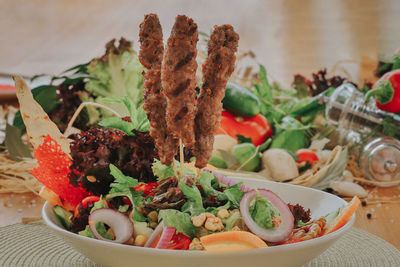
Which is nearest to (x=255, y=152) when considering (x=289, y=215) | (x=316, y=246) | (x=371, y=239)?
(x=371, y=239)

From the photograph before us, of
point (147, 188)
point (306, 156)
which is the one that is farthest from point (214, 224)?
point (306, 156)

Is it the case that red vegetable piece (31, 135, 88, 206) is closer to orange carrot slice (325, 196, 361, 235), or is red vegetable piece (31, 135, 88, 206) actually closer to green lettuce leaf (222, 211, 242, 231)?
green lettuce leaf (222, 211, 242, 231)

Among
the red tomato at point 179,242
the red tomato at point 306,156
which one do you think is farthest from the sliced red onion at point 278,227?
the red tomato at point 306,156

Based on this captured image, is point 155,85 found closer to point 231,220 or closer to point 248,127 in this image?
point 231,220

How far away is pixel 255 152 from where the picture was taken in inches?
70.9

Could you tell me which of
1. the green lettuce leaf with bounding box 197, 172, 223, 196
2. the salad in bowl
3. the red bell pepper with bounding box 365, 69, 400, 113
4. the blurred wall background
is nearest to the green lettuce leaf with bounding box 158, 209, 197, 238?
the salad in bowl

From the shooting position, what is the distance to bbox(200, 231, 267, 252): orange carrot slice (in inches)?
32.8

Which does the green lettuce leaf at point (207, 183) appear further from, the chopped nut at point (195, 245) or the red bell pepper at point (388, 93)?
the red bell pepper at point (388, 93)

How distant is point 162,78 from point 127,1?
234 inches

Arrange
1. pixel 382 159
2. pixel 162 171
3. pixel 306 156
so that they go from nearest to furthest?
pixel 162 171, pixel 382 159, pixel 306 156

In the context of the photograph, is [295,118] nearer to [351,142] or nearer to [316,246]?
[351,142]

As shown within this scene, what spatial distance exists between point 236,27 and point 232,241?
15.6ft

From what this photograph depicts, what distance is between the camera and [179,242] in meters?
0.89

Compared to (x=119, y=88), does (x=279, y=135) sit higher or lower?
lower
